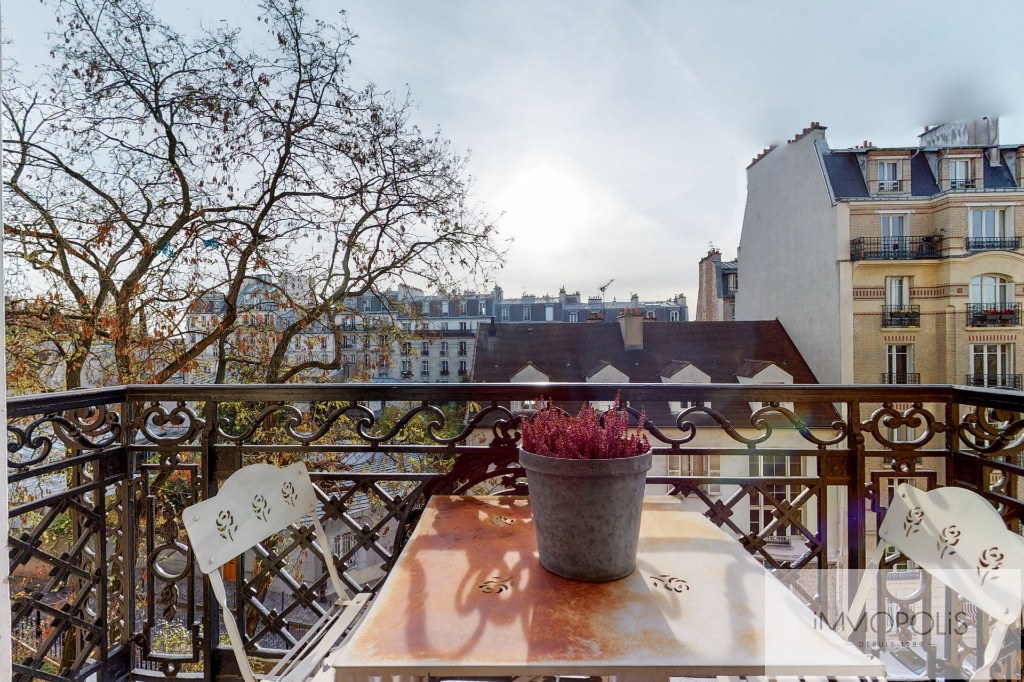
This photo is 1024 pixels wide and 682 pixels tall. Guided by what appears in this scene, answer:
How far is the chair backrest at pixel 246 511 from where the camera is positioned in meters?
1.16

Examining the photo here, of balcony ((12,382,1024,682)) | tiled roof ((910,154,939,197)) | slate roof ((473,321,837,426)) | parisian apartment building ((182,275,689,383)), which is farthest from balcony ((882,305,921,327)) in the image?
balcony ((12,382,1024,682))

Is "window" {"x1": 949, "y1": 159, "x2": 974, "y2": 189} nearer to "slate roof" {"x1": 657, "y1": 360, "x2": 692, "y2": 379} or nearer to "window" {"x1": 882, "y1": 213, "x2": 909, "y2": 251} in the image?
"window" {"x1": 882, "y1": 213, "x2": 909, "y2": 251}

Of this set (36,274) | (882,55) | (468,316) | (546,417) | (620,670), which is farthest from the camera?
(468,316)

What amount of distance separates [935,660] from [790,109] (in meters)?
5.40

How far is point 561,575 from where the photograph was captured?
0.94 m

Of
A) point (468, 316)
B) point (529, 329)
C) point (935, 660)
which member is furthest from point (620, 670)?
point (529, 329)

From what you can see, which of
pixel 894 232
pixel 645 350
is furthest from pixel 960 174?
pixel 645 350

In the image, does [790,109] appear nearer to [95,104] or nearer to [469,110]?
[469,110]

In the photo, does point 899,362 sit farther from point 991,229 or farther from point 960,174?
point 960,174

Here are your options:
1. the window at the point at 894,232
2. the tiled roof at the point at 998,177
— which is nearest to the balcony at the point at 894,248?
the window at the point at 894,232

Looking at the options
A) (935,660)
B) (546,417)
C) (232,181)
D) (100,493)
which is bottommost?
(935,660)

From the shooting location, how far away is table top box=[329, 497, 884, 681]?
0.70m

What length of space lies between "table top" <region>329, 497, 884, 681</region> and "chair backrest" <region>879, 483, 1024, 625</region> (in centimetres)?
42

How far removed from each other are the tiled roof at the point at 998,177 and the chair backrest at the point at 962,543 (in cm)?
865
